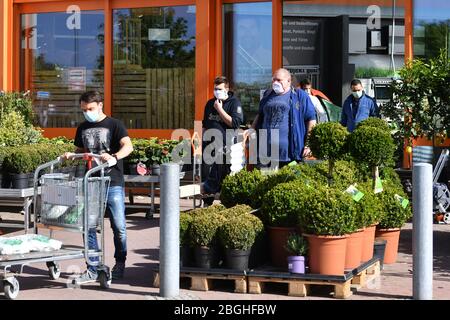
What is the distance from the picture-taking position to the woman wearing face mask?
545 inches

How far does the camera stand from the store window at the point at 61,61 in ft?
55.8

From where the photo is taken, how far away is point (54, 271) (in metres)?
9.04

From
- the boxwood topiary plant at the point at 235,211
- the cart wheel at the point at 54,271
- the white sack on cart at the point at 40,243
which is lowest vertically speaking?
the cart wheel at the point at 54,271

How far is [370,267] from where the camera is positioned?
29.1 ft

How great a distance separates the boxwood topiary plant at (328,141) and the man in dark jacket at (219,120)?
385 centimetres

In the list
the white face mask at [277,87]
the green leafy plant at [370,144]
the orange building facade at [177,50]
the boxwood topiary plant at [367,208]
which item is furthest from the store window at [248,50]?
the green leafy plant at [370,144]

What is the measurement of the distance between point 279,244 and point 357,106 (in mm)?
5898

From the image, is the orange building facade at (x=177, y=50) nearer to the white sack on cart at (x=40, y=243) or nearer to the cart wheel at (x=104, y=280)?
the cart wheel at (x=104, y=280)

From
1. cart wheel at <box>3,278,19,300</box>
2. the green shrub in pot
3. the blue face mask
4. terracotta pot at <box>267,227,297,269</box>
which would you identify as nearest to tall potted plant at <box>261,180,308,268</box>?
terracotta pot at <box>267,227,297,269</box>

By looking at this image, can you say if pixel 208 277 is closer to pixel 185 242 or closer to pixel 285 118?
pixel 185 242

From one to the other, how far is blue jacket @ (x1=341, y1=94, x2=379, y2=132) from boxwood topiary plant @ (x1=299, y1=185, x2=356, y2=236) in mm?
5746

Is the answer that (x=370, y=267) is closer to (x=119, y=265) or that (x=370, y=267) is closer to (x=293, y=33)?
(x=119, y=265)

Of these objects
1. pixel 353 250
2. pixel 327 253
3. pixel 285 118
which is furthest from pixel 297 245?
pixel 285 118

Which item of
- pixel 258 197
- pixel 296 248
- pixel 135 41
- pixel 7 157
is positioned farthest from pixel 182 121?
pixel 296 248
